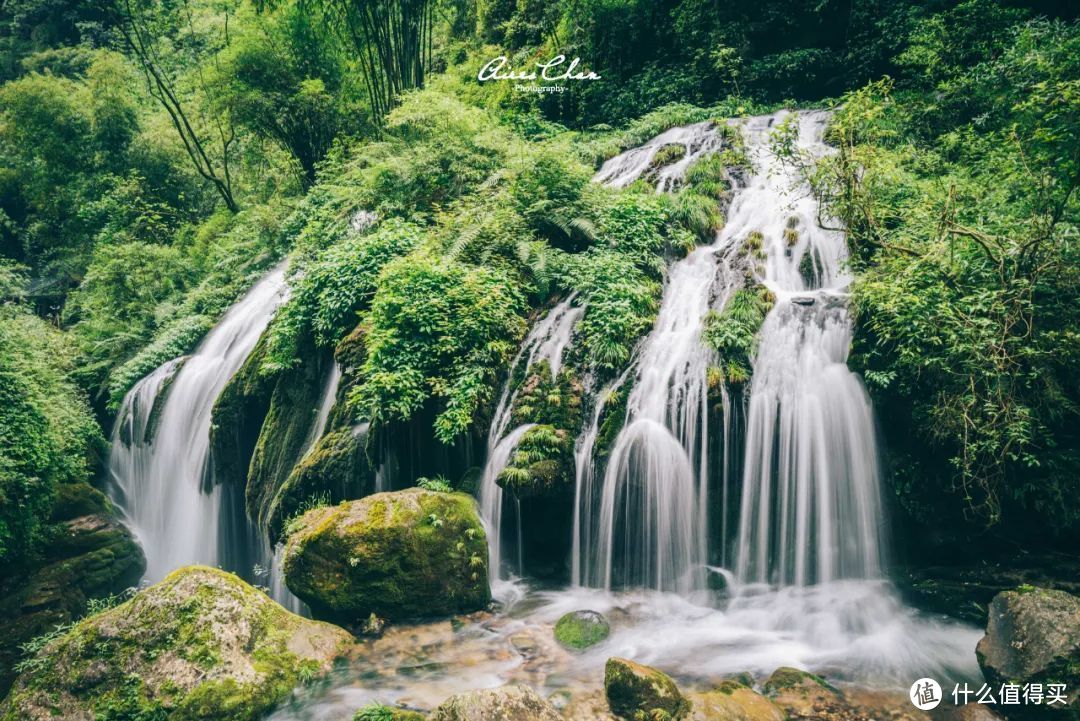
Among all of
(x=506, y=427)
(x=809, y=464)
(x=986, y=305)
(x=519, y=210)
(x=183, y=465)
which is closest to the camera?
(x=986, y=305)

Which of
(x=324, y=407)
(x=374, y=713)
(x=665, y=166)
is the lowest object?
(x=374, y=713)

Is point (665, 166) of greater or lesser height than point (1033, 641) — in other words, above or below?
above

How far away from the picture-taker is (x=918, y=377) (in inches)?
241

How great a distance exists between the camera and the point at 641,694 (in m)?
4.59

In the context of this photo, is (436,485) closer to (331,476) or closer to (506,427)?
(506,427)

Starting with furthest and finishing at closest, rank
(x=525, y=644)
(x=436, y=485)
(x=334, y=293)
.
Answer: (x=334, y=293) < (x=436, y=485) < (x=525, y=644)

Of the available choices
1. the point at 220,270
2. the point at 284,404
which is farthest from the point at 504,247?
the point at 220,270

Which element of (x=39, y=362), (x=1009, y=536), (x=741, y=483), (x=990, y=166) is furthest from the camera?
(x=39, y=362)

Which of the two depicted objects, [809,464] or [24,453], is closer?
[809,464]

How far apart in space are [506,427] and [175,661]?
13.9 feet

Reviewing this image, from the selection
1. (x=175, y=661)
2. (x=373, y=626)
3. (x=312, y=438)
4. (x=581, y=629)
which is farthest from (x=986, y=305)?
(x=312, y=438)

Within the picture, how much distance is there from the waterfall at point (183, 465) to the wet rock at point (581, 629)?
6.96 metres

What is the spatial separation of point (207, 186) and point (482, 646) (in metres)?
21.6

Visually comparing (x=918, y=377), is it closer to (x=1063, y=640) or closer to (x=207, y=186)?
(x=1063, y=640)
